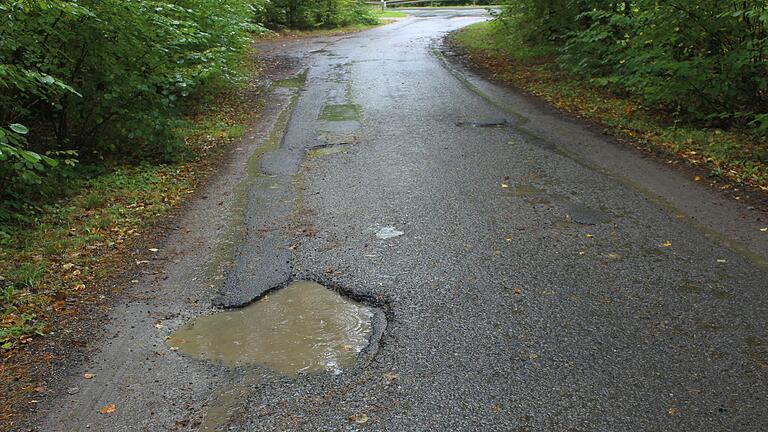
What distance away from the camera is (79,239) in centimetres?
601

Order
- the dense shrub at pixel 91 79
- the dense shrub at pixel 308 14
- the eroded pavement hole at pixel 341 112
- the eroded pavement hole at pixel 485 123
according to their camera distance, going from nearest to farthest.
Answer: the dense shrub at pixel 91 79
the eroded pavement hole at pixel 485 123
the eroded pavement hole at pixel 341 112
the dense shrub at pixel 308 14

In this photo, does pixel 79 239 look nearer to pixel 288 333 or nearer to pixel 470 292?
pixel 288 333

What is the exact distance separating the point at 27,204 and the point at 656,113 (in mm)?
8945

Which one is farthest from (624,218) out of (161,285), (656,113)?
(656,113)

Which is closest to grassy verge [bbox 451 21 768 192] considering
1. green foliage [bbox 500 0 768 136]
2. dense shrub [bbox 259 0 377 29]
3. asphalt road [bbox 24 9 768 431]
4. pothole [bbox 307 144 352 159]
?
green foliage [bbox 500 0 768 136]

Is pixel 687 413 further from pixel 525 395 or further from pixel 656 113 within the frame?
pixel 656 113

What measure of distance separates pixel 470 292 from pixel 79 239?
3651 mm

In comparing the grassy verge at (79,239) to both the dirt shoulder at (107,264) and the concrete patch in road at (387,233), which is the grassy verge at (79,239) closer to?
the dirt shoulder at (107,264)

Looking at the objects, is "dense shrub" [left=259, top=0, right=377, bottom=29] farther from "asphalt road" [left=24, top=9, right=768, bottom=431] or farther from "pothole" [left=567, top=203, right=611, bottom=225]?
"pothole" [left=567, top=203, right=611, bottom=225]

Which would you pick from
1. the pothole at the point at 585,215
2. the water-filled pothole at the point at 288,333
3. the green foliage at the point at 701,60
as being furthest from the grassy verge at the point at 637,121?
the water-filled pothole at the point at 288,333

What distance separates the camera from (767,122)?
7.57m

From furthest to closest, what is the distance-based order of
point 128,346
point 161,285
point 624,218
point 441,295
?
point 624,218
point 161,285
point 441,295
point 128,346

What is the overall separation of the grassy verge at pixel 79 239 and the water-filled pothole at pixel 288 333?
1129 mm

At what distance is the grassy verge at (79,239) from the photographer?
471cm
